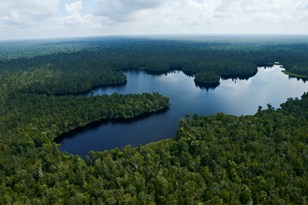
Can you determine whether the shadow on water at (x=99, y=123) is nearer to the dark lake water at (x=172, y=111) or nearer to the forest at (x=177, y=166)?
the dark lake water at (x=172, y=111)

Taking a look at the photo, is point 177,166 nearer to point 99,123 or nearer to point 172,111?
point 99,123

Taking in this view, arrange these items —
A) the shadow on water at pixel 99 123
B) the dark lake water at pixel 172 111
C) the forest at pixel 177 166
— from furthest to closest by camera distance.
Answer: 1. the shadow on water at pixel 99 123
2. the dark lake water at pixel 172 111
3. the forest at pixel 177 166

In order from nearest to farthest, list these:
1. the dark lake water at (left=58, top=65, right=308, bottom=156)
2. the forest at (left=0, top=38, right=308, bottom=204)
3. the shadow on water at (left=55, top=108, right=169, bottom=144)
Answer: the forest at (left=0, top=38, right=308, bottom=204) < the dark lake water at (left=58, top=65, right=308, bottom=156) < the shadow on water at (left=55, top=108, right=169, bottom=144)

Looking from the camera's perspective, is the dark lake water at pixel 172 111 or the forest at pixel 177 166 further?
the dark lake water at pixel 172 111

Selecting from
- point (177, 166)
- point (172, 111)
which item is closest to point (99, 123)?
point (172, 111)

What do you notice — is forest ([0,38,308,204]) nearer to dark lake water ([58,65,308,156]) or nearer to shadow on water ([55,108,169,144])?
shadow on water ([55,108,169,144])

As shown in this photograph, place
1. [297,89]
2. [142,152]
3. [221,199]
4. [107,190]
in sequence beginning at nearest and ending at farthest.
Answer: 1. [221,199]
2. [107,190]
3. [142,152]
4. [297,89]

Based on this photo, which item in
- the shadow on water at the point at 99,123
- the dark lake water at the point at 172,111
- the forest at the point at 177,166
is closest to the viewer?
the forest at the point at 177,166

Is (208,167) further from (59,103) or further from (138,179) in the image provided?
(59,103)

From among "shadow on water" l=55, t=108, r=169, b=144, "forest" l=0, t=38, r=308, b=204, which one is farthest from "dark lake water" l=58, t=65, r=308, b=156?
"forest" l=0, t=38, r=308, b=204

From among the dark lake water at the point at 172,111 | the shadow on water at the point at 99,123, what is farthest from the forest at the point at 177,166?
the dark lake water at the point at 172,111

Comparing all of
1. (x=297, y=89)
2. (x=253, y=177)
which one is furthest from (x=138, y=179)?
(x=297, y=89)
